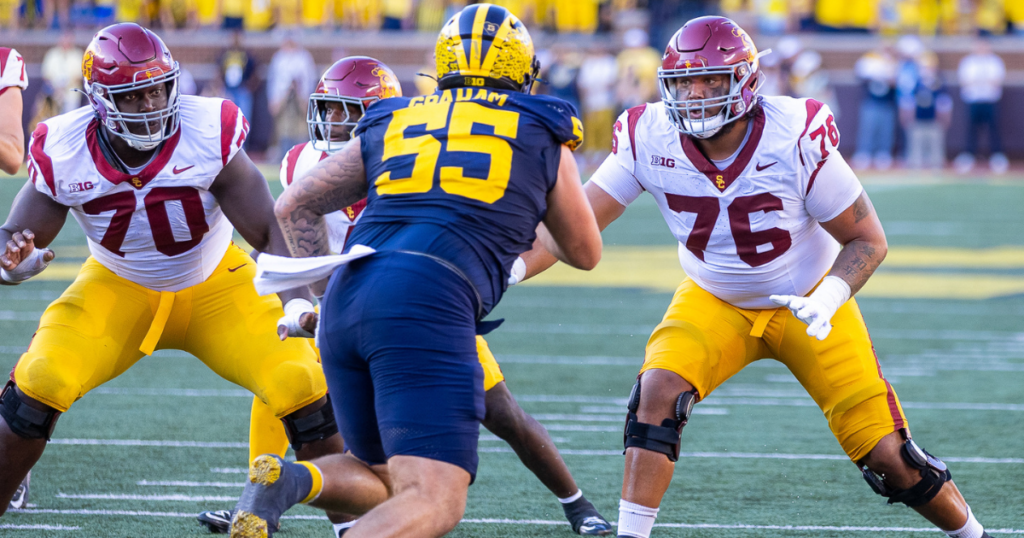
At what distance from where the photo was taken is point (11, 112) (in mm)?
4484

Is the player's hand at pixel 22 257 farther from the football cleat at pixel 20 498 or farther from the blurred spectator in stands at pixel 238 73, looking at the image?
the blurred spectator in stands at pixel 238 73

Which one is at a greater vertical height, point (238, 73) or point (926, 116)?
point (926, 116)

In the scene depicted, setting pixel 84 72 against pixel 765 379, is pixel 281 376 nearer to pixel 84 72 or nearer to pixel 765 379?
pixel 84 72

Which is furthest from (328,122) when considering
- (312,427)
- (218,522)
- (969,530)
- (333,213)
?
(969,530)

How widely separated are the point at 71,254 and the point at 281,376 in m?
8.38

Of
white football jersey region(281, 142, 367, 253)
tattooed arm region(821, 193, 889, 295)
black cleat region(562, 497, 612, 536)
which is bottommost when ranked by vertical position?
black cleat region(562, 497, 612, 536)

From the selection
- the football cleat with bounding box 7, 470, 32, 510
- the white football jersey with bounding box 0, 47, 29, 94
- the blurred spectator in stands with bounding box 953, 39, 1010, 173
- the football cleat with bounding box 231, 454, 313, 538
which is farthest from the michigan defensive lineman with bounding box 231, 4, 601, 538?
the blurred spectator in stands with bounding box 953, 39, 1010, 173

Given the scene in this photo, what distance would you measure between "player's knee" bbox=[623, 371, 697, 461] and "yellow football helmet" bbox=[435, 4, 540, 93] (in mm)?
1080

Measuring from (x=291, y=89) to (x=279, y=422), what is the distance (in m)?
16.6

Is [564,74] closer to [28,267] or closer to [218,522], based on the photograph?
[218,522]

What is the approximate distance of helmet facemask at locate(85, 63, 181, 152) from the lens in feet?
12.6

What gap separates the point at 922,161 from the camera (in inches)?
819

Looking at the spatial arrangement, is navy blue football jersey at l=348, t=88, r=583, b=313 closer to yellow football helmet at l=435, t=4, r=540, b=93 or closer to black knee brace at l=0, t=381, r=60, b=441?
yellow football helmet at l=435, t=4, r=540, b=93

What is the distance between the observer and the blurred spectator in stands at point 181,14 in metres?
23.0
